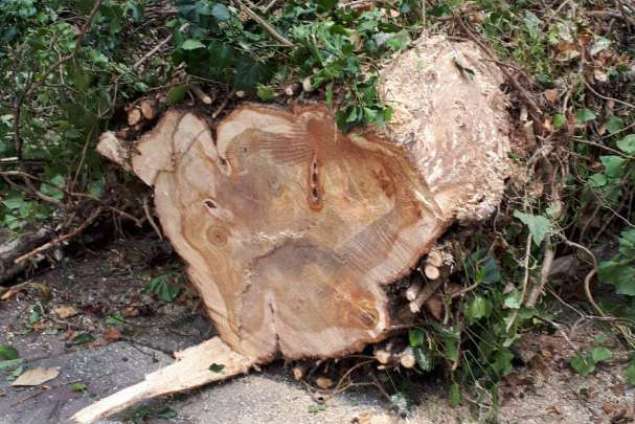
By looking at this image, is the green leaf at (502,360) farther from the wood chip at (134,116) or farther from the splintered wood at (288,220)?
the wood chip at (134,116)

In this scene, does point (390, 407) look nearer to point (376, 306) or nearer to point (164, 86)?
point (376, 306)

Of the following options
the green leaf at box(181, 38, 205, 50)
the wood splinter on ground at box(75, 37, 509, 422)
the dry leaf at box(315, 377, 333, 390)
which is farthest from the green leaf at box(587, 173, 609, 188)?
the green leaf at box(181, 38, 205, 50)

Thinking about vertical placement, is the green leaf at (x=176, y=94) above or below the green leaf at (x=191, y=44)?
below

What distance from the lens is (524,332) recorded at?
2609 millimetres

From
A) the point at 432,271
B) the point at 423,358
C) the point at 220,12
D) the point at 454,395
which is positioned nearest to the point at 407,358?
the point at 423,358

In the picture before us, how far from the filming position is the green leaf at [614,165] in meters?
2.52

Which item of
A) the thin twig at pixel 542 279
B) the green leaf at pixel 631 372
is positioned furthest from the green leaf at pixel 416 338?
the green leaf at pixel 631 372

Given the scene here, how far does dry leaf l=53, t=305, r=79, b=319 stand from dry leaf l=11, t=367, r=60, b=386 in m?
0.34

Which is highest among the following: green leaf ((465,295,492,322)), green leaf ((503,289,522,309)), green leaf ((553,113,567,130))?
green leaf ((553,113,567,130))

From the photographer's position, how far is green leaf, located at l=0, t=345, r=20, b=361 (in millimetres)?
2656

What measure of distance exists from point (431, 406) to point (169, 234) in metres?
1.02

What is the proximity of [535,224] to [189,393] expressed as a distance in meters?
1.21

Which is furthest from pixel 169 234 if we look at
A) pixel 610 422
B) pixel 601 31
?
pixel 601 31

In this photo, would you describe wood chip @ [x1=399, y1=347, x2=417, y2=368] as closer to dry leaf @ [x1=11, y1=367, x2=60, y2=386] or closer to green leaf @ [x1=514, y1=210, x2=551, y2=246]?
green leaf @ [x1=514, y1=210, x2=551, y2=246]
